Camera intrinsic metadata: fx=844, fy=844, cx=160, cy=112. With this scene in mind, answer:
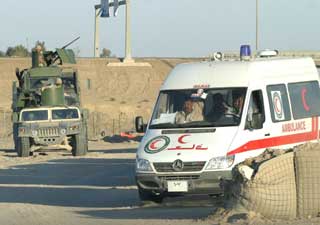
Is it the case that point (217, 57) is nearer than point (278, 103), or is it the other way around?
point (278, 103)

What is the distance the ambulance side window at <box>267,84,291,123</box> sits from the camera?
16.0m

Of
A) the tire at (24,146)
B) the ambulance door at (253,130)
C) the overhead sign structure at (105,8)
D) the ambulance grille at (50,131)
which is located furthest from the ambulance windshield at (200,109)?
the overhead sign structure at (105,8)

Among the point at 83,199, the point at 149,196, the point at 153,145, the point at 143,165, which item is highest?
the point at 153,145

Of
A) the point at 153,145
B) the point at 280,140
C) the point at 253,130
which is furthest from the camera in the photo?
the point at 280,140

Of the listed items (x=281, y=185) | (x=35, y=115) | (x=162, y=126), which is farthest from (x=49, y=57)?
(x=281, y=185)

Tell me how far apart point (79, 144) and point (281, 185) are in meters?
20.9

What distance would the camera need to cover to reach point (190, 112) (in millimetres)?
15797

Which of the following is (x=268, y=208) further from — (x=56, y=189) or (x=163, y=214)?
(x=56, y=189)

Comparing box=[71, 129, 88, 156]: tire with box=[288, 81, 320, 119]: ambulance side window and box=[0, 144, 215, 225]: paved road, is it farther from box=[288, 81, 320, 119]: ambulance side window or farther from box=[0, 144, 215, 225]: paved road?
box=[288, 81, 320, 119]: ambulance side window

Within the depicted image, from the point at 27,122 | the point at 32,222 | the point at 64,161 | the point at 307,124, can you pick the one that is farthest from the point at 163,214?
the point at 27,122

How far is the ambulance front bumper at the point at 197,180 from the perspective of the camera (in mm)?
14531

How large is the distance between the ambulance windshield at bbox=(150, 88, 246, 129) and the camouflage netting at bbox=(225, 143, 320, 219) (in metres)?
2.45

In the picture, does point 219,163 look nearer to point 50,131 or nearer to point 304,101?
point 304,101

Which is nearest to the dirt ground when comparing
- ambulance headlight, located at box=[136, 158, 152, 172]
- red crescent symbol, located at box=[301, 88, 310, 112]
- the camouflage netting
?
the camouflage netting
